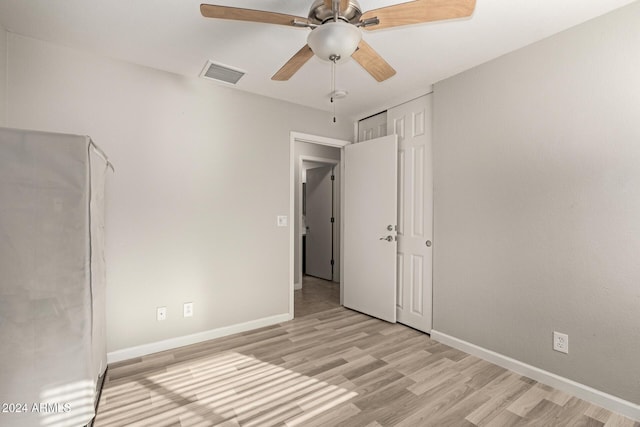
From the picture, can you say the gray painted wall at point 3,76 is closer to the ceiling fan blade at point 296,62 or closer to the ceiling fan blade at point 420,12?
the ceiling fan blade at point 296,62

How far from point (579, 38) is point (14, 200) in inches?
130

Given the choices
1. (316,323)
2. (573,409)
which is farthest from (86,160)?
(573,409)

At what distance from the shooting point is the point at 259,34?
2.08 m

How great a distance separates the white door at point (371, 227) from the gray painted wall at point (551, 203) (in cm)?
61

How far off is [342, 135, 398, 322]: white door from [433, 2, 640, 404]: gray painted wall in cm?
61

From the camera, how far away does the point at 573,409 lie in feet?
6.01

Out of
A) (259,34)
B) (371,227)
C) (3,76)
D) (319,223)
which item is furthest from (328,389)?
(319,223)

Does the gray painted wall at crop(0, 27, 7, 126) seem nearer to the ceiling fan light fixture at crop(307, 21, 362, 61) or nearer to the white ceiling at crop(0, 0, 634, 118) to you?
the white ceiling at crop(0, 0, 634, 118)

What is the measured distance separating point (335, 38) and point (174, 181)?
6.57 feet

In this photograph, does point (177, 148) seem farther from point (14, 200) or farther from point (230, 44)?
point (14, 200)

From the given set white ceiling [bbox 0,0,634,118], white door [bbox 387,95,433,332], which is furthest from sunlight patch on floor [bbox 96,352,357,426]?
white ceiling [bbox 0,0,634,118]

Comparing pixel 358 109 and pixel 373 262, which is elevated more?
pixel 358 109

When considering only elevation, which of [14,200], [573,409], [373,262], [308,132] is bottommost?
[573,409]

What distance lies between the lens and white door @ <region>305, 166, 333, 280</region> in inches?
205
